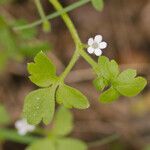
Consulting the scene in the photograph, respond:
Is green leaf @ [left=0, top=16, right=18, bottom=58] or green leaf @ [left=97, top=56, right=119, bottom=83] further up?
green leaf @ [left=0, top=16, right=18, bottom=58]

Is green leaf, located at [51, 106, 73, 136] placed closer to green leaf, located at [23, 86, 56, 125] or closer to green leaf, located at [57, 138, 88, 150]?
green leaf, located at [57, 138, 88, 150]

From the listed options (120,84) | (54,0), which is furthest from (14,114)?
(120,84)

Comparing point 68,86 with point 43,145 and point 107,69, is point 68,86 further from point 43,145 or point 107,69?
point 43,145

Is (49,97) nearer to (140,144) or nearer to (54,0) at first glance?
(54,0)

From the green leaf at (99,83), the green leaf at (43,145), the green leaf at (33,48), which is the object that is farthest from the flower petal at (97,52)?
the green leaf at (43,145)

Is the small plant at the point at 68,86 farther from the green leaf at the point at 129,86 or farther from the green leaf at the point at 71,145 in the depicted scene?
the green leaf at the point at 71,145

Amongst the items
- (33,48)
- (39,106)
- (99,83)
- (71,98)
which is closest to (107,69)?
(99,83)

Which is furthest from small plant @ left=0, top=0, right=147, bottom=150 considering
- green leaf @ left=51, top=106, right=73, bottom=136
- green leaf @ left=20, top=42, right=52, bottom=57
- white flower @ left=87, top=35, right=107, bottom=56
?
green leaf @ left=51, top=106, right=73, bottom=136
